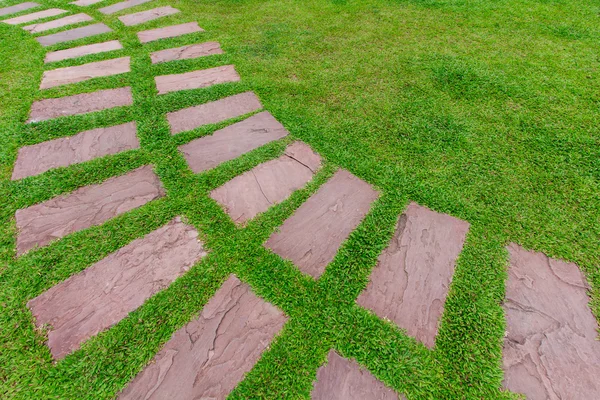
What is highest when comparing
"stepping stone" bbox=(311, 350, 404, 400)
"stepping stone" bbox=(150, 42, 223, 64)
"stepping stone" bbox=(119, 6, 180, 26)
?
"stepping stone" bbox=(119, 6, 180, 26)

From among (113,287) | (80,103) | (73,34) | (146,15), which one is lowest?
(113,287)

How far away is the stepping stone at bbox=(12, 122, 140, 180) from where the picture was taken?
2291 mm

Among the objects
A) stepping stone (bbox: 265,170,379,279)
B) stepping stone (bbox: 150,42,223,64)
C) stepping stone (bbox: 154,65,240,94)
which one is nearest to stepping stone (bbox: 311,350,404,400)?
stepping stone (bbox: 265,170,379,279)

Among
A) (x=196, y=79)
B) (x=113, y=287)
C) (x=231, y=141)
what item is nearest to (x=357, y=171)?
(x=231, y=141)

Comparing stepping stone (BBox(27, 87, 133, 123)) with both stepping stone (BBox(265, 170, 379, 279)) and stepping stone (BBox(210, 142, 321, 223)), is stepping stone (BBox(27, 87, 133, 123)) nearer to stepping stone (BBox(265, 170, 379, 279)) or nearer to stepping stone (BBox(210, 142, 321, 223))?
stepping stone (BBox(210, 142, 321, 223))

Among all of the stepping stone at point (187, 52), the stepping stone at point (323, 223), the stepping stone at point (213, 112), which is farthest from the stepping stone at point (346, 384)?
the stepping stone at point (187, 52)

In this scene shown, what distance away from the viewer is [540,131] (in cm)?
253

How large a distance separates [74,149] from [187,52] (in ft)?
5.85

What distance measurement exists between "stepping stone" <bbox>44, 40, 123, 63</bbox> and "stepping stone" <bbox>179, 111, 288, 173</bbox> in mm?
2136

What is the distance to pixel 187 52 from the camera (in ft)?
11.6

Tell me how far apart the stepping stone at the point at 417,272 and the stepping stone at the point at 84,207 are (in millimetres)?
1582

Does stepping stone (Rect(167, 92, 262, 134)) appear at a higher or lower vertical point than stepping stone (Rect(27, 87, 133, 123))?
higher

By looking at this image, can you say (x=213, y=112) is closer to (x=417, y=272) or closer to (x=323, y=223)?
(x=323, y=223)

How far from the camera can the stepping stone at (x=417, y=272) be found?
160cm
